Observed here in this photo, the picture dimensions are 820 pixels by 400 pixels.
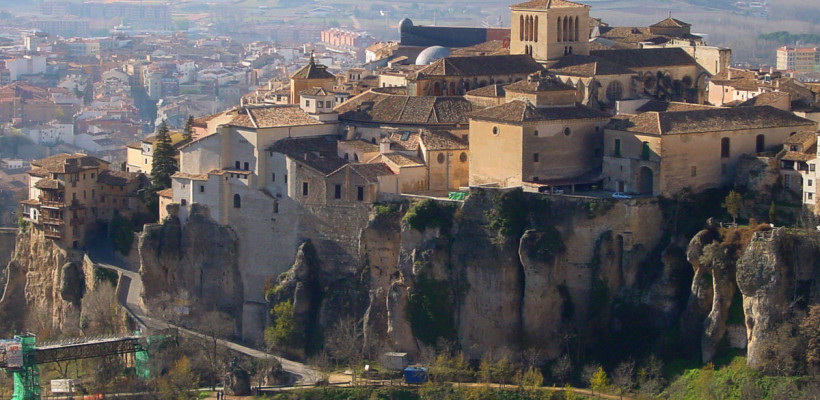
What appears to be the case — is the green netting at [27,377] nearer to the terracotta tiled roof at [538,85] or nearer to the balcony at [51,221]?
the balcony at [51,221]

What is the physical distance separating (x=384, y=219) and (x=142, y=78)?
104731 millimetres

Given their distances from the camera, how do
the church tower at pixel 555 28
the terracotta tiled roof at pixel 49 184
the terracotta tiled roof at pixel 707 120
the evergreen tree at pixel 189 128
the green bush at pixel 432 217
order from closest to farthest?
1. the terracotta tiled roof at pixel 707 120
2. the green bush at pixel 432 217
3. the terracotta tiled roof at pixel 49 184
4. the church tower at pixel 555 28
5. the evergreen tree at pixel 189 128

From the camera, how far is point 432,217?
57.2 meters

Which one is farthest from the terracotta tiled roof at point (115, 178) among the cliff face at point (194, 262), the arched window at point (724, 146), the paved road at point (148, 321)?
the arched window at point (724, 146)

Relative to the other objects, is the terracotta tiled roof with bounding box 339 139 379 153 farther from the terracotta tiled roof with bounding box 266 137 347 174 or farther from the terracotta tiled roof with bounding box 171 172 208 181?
the terracotta tiled roof with bounding box 171 172 208 181

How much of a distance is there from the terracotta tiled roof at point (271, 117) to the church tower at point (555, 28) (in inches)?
361

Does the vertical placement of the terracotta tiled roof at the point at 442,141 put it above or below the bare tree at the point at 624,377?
above

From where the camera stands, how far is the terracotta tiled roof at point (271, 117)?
6169cm

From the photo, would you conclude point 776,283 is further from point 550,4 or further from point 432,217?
point 550,4

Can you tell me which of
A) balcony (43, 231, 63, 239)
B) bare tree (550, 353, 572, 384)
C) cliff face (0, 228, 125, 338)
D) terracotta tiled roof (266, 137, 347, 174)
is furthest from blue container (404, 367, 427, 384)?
balcony (43, 231, 63, 239)

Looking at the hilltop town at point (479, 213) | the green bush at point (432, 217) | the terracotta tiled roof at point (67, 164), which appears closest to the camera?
the hilltop town at point (479, 213)

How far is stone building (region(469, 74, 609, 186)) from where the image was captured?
57.2m

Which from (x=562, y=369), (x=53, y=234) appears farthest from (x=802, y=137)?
(x=53, y=234)

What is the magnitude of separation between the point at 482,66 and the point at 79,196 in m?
15.2
